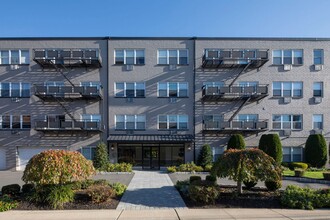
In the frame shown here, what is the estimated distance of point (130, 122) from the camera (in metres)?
23.4

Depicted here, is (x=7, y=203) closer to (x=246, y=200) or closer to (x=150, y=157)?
(x=246, y=200)

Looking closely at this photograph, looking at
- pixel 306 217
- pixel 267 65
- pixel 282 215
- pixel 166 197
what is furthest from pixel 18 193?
pixel 267 65

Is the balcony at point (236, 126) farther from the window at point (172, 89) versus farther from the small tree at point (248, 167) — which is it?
the small tree at point (248, 167)

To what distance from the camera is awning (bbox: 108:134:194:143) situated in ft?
72.0

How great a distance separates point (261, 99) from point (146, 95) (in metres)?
11.5

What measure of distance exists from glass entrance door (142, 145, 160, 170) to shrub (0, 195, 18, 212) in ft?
46.5

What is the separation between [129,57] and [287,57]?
52.4 feet

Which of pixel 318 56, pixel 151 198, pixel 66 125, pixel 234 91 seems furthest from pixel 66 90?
pixel 318 56

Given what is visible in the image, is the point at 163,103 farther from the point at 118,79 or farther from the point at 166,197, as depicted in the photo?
the point at 166,197

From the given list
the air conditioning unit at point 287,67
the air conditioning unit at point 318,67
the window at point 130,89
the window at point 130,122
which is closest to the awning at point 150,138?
the window at point 130,122

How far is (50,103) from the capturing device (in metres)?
23.3

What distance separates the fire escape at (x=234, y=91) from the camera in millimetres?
22281

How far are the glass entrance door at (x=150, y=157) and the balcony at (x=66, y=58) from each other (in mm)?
9539

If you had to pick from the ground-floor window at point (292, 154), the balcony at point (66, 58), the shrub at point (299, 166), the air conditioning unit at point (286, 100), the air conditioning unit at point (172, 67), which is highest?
the balcony at point (66, 58)
